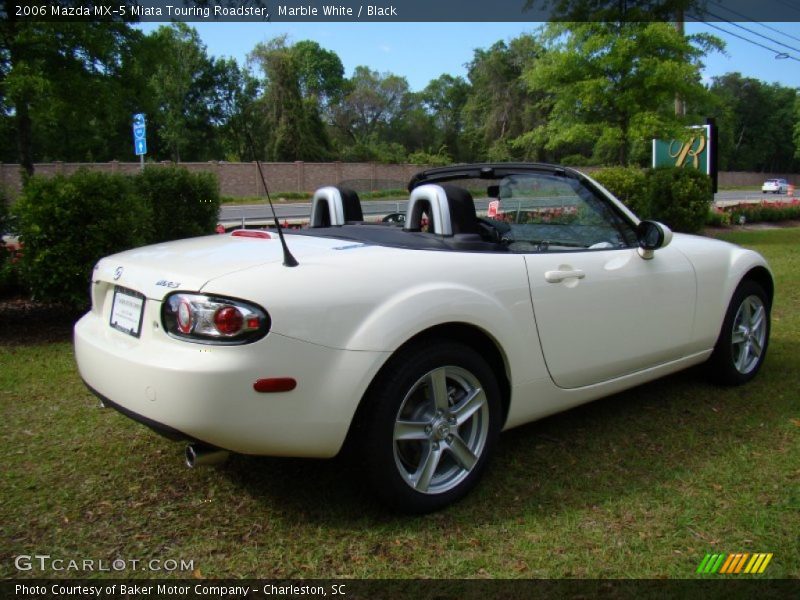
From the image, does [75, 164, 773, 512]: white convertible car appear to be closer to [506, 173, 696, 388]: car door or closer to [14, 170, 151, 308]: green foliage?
[506, 173, 696, 388]: car door

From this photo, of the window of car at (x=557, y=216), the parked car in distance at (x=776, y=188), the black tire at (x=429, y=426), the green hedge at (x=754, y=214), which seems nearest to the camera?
the black tire at (x=429, y=426)

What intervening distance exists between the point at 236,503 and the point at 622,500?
1693 mm

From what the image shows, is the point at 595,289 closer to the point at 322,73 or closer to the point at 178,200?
the point at 178,200

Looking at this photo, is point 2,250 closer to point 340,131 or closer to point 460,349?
point 460,349

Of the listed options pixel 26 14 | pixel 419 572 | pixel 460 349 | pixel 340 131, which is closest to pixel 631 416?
pixel 460 349

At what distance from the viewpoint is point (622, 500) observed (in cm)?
288

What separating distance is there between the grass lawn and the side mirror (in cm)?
101

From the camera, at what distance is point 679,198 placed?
1327 cm

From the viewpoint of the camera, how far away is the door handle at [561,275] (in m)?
3.08

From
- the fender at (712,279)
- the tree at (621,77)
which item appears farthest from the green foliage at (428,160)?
the fender at (712,279)

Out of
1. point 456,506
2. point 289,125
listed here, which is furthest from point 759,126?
point 456,506

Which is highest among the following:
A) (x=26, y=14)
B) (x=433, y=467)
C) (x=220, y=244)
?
(x=26, y=14)

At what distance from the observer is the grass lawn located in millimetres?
2453

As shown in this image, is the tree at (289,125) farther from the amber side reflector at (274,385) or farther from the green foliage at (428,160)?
the amber side reflector at (274,385)
